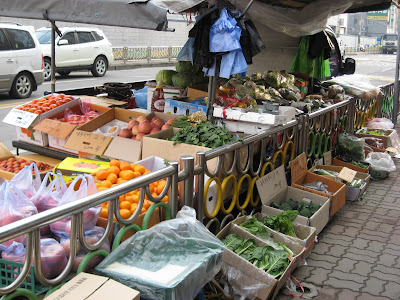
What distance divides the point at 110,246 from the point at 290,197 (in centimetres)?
252

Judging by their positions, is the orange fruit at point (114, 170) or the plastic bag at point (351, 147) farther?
the plastic bag at point (351, 147)

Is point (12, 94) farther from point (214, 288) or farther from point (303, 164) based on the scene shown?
point (214, 288)

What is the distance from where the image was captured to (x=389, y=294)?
3.33 m

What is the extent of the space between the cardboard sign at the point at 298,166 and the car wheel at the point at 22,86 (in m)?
9.72

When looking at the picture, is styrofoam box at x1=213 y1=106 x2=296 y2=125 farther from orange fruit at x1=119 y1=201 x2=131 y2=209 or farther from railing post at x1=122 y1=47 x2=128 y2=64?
railing post at x1=122 y1=47 x2=128 y2=64

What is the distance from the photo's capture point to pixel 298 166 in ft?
16.3

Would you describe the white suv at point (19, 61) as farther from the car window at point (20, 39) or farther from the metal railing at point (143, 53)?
the metal railing at point (143, 53)

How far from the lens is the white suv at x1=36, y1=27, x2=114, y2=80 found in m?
16.3

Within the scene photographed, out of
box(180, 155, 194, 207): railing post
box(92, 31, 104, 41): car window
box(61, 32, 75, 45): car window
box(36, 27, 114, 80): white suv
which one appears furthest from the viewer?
box(92, 31, 104, 41): car window

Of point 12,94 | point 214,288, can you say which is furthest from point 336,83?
point 12,94

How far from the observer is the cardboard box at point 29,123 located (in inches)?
198

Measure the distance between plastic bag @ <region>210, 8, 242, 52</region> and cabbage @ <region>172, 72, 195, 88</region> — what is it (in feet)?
5.13

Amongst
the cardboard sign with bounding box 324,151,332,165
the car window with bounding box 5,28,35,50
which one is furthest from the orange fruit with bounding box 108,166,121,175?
the car window with bounding box 5,28,35,50

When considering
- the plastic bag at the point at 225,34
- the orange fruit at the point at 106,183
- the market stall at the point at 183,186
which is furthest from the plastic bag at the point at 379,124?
the orange fruit at the point at 106,183
